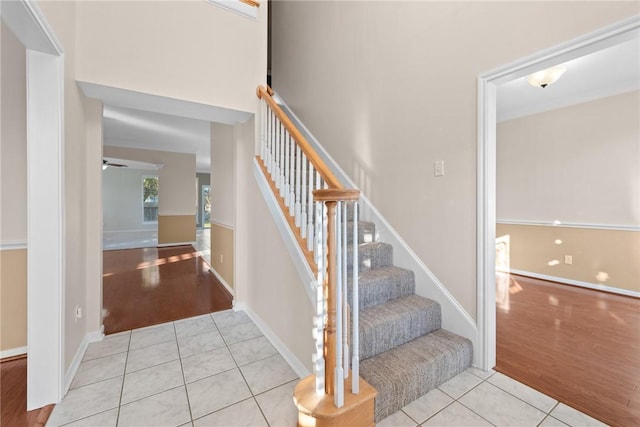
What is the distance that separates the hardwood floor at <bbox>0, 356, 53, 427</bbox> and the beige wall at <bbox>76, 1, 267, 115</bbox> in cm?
212

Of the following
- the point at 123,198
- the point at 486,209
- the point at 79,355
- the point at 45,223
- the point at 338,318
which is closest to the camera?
the point at 338,318

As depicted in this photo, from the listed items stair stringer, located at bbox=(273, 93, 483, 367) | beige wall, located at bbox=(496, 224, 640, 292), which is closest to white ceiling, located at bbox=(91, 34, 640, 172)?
stair stringer, located at bbox=(273, 93, 483, 367)

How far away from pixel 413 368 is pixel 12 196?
3.08 metres

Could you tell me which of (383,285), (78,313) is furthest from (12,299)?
(383,285)

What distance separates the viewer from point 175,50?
7.75 ft

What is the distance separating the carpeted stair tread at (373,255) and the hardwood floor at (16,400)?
204cm

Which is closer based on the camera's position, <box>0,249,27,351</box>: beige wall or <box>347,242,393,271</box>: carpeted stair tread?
<box>0,249,27,351</box>: beige wall

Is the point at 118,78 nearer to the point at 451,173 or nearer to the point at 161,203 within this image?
the point at 451,173

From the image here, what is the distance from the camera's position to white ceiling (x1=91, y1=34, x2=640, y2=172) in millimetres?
2451

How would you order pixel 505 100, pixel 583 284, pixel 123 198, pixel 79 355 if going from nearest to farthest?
pixel 79 355 < pixel 583 284 < pixel 505 100 < pixel 123 198

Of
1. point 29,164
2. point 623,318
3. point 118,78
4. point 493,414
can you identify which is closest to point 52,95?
point 29,164

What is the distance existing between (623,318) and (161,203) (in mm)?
8343

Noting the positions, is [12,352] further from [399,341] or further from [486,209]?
[486,209]

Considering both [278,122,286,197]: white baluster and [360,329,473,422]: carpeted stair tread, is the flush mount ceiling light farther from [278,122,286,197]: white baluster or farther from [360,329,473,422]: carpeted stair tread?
[360,329,473,422]: carpeted stair tread
